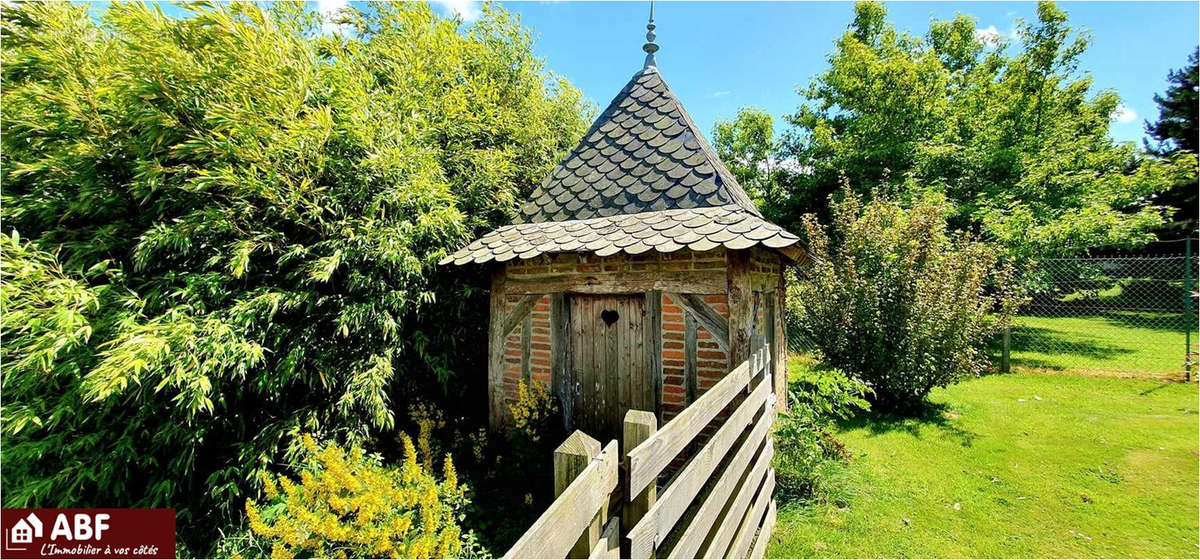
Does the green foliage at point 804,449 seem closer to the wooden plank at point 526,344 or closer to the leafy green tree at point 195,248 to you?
the wooden plank at point 526,344

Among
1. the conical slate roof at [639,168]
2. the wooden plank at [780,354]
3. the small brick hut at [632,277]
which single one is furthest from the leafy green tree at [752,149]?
the small brick hut at [632,277]

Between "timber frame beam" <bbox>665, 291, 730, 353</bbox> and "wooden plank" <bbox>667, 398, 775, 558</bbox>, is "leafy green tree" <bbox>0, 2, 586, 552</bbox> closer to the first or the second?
"timber frame beam" <bbox>665, 291, 730, 353</bbox>

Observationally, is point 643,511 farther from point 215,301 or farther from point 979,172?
point 979,172

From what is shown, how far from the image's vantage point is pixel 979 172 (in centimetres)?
1214

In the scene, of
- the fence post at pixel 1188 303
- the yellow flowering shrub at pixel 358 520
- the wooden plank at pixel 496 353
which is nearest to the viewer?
the yellow flowering shrub at pixel 358 520

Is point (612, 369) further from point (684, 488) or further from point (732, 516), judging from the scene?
point (684, 488)

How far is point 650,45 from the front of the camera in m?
5.31

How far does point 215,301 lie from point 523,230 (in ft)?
7.92

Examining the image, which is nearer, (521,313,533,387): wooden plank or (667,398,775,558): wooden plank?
(667,398,775,558): wooden plank

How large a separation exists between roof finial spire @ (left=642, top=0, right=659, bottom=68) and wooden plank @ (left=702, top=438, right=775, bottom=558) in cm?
460

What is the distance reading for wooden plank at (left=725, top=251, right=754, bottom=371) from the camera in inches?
141

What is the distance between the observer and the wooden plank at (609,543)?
4.87ft

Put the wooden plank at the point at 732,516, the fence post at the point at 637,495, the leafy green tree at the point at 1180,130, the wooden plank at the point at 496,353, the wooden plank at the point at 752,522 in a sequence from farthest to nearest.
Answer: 1. the leafy green tree at the point at 1180,130
2. the wooden plank at the point at 496,353
3. the wooden plank at the point at 752,522
4. the wooden plank at the point at 732,516
5. the fence post at the point at 637,495

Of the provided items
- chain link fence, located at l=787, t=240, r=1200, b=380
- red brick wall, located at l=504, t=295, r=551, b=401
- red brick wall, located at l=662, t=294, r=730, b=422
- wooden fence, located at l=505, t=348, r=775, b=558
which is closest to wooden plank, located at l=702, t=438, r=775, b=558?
wooden fence, located at l=505, t=348, r=775, b=558
